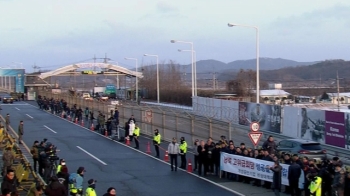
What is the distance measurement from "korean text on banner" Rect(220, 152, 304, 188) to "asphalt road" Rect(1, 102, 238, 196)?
1.09m

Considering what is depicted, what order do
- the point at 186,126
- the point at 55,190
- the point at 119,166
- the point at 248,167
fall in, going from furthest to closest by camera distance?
the point at 186,126 < the point at 119,166 < the point at 248,167 < the point at 55,190

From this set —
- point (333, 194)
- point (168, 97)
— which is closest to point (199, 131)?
point (333, 194)

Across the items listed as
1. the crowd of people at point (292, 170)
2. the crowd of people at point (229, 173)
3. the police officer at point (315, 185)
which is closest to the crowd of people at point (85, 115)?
the crowd of people at point (229, 173)

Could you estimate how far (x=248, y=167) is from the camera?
68.9ft

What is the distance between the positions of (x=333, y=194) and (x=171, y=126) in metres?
19.5

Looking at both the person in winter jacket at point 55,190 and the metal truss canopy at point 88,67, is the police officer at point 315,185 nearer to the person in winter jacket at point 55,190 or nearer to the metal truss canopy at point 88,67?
the person in winter jacket at point 55,190

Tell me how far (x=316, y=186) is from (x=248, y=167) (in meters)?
5.48

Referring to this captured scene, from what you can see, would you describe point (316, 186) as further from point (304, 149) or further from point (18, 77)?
point (18, 77)

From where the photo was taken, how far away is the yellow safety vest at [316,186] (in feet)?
51.4

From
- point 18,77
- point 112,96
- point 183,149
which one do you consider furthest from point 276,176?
Result: point 18,77

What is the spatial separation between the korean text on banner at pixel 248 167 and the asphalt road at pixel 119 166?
1.09 metres

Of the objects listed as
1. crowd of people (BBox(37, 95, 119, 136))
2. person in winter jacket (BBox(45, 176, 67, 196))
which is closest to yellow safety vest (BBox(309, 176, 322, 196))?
person in winter jacket (BBox(45, 176, 67, 196))

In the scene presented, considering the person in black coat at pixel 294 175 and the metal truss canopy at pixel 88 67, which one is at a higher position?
the metal truss canopy at pixel 88 67

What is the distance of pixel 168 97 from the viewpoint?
85500 mm
